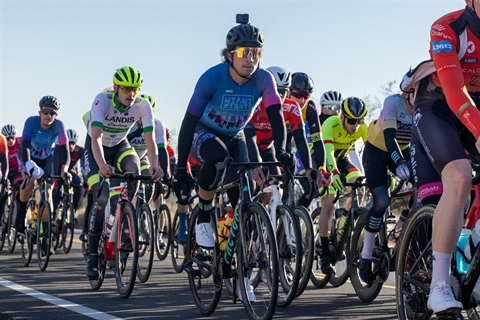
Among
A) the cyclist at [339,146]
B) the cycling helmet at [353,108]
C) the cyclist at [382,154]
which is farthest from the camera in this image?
the cycling helmet at [353,108]

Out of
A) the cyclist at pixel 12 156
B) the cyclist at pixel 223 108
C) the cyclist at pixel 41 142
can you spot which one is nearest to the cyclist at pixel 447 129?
the cyclist at pixel 223 108

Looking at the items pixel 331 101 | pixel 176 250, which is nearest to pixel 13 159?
pixel 176 250

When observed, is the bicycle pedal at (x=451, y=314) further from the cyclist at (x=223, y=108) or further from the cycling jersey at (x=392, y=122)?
the cycling jersey at (x=392, y=122)

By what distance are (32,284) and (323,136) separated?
3632 mm

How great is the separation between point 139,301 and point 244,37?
272 cm

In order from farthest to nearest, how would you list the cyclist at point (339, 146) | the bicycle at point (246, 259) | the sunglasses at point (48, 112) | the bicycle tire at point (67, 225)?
the bicycle tire at point (67, 225) < the sunglasses at point (48, 112) < the cyclist at point (339, 146) < the bicycle at point (246, 259)

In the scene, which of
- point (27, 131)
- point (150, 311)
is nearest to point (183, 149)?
point (150, 311)

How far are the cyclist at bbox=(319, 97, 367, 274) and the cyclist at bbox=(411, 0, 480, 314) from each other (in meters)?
4.30

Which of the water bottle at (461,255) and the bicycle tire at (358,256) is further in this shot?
the bicycle tire at (358,256)

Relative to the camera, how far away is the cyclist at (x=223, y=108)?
8078 millimetres

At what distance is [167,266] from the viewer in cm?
1348

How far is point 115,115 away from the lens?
430 inches

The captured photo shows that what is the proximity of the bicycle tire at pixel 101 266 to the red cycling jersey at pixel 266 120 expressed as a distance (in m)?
2.03

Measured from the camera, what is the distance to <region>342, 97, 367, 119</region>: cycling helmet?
35.9ft
